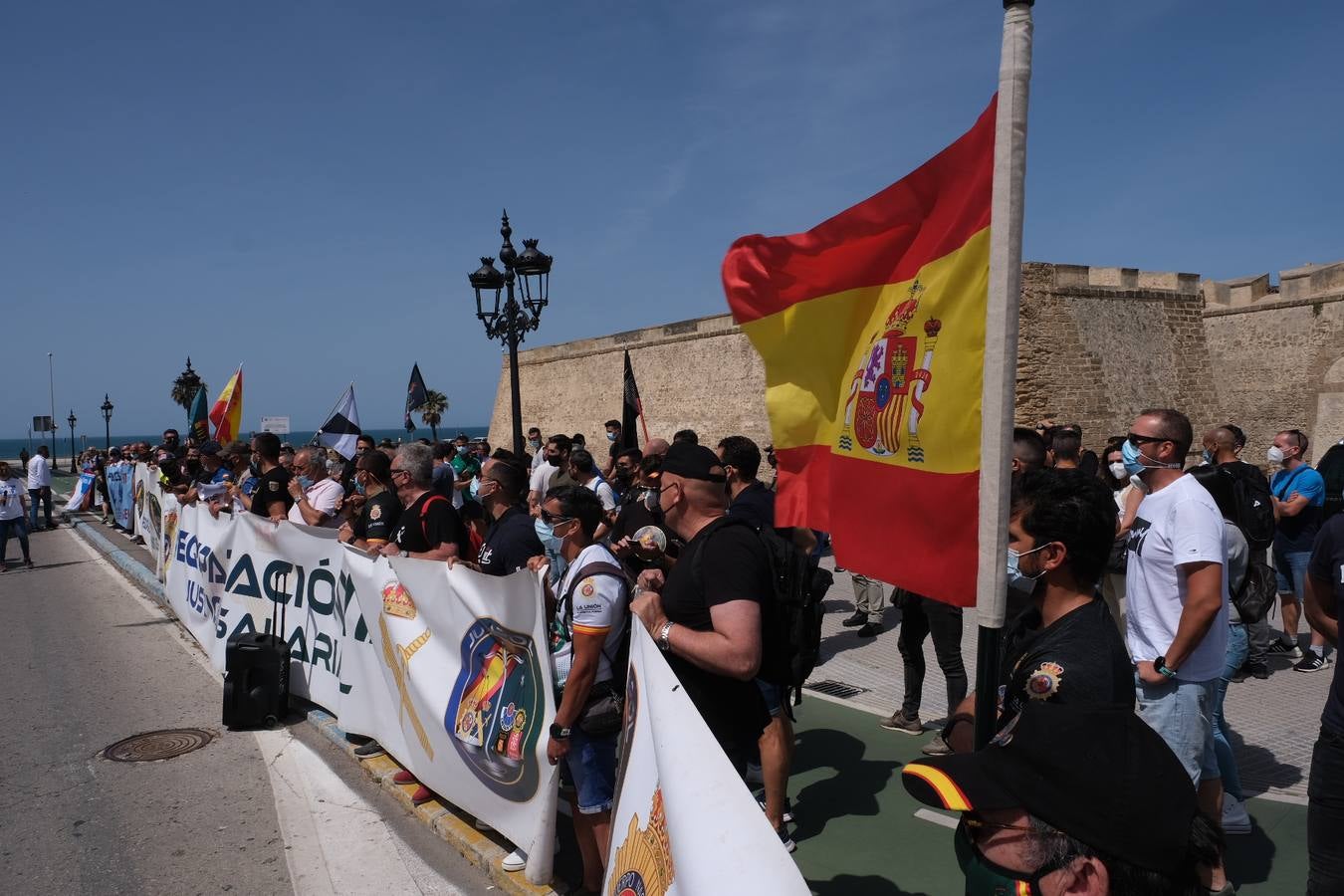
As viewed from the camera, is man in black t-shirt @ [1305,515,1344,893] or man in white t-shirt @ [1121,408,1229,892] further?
man in white t-shirt @ [1121,408,1229,892]

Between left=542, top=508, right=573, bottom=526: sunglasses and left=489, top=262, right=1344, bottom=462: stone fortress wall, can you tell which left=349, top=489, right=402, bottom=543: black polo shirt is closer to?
left=542, top=508, right=573, bottom=526: sunglasses

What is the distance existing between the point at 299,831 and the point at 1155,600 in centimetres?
426

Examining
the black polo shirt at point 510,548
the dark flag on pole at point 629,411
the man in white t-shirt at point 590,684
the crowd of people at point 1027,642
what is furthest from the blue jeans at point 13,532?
the man in white t-shirt at point 590,684

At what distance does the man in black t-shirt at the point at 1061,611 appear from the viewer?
Answer: 2158 millimetres

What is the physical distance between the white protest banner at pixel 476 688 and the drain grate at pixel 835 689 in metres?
3.04

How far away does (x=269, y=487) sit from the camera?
7961mm

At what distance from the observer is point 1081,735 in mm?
1390

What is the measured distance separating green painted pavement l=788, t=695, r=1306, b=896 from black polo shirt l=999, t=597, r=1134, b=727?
1.89 metres

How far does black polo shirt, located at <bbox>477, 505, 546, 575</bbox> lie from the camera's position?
4.49 metres

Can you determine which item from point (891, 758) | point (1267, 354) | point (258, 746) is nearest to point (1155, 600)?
point (891, 758)

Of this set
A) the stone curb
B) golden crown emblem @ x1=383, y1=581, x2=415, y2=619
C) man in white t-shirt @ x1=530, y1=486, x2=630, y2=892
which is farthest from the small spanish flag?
man in white t-shirt @ x1=530, y1=486, x2=630, y2=892

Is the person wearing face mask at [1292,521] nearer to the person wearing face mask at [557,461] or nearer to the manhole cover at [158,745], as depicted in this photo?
the person wearing face mask at [557,461]

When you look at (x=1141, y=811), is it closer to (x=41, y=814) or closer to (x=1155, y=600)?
(x=1155, y=600)

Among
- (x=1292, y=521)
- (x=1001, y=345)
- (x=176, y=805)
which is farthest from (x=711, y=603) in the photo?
(x=1292, y=521)
